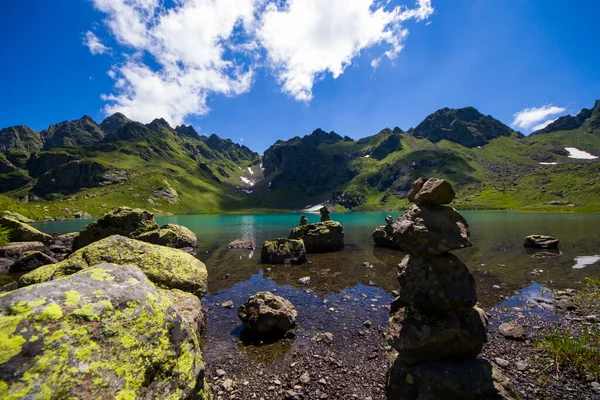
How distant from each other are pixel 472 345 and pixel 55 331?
12350mm

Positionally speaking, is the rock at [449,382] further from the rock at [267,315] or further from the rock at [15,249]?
the rock at [15,249]

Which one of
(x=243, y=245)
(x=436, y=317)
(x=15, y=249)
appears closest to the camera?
(x=436, y=317)

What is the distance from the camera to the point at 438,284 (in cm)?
1038

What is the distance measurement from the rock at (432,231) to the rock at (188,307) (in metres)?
11.3

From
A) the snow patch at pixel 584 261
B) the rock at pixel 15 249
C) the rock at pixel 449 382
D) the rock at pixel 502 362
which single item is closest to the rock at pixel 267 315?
the rock at pixel 449 382

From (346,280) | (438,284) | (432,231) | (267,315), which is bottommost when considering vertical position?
(346,280)

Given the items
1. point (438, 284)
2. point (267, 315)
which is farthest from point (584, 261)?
point (267, 315)

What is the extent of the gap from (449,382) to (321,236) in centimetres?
3775

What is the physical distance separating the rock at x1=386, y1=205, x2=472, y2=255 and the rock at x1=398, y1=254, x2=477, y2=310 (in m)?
0.51

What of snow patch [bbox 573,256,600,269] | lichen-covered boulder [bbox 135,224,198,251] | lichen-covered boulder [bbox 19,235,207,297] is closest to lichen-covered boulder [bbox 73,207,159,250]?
lichen-covered boulder [bbox 135,224,198,251]

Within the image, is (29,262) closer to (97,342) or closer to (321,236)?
(321,236)

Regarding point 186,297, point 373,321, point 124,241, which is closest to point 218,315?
point 186,297

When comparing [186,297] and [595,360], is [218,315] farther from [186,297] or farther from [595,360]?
[595,360]

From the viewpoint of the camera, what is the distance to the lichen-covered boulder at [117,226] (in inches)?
1550
